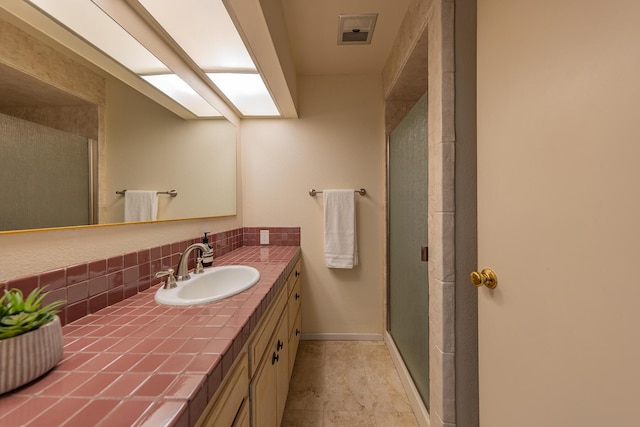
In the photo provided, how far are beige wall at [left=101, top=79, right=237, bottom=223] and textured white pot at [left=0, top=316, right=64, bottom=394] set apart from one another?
48cm

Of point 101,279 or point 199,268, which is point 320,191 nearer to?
point 199,268

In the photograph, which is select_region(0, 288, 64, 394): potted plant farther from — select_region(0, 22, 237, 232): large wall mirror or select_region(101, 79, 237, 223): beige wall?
select_region(101, 79, 237, 223): beige wall

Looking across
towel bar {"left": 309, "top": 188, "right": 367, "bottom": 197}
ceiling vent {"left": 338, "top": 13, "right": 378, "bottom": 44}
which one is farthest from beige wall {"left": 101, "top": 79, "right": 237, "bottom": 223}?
ceiling vent {"left": 338, "top": 13, "right": 378, "bottom": 44}

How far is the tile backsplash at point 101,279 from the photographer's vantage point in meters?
0.64

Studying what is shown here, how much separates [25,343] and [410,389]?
165 cm

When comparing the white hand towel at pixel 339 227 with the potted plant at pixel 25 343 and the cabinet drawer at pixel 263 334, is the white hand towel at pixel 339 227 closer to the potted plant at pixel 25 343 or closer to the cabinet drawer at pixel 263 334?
the cabinet drawer at pixel 263 334

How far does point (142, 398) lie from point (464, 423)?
1.09 m

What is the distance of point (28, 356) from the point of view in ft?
1.39

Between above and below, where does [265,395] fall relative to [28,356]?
below

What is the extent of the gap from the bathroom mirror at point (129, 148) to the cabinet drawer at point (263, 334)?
66 cm

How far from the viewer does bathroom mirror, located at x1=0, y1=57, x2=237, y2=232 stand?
62 centimetres

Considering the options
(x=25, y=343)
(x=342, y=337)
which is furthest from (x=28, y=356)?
(x=342, y=337)

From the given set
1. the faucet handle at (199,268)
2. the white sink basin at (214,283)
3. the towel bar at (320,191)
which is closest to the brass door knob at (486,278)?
the white sink basin at (214,283)

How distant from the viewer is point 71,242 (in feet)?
2.31
